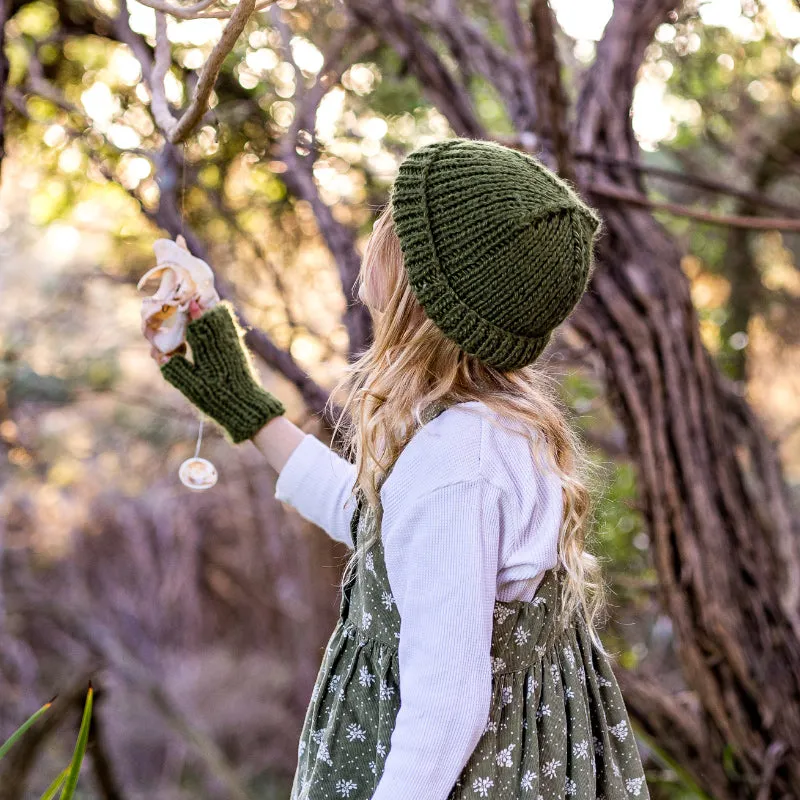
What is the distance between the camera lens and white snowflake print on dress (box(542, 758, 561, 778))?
110 centimetres

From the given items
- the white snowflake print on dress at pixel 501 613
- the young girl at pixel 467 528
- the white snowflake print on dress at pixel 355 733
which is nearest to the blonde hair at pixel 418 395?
the young girl at pixel 467 528

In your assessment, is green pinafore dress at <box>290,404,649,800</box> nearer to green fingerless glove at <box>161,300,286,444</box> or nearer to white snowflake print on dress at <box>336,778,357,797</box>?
white snowflake print on dress at <box>336,778,357,797</box>

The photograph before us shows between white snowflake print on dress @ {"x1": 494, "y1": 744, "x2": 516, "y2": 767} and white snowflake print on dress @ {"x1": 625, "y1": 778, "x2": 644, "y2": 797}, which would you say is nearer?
white snowflake print on dress @ {"x1": 494, "y1": 744, "x2": 516, "y2": 767}

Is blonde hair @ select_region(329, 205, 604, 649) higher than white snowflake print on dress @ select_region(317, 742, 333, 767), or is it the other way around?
blonde hair @ select_region(329, 205, 604, 649)

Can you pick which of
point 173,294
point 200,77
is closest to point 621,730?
point 173,294

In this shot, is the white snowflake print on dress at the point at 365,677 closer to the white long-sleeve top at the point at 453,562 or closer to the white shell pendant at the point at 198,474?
the white long-sleeve top at the point at 453,562

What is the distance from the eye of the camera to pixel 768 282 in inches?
160

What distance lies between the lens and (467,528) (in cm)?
100

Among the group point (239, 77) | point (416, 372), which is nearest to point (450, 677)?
point (416, 372)

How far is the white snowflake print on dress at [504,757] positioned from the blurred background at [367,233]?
1.99 feet

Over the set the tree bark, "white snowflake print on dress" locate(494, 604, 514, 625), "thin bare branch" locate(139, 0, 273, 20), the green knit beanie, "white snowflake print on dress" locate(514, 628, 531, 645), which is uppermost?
"thin bare branch" locate(139, 0, 273, 20)

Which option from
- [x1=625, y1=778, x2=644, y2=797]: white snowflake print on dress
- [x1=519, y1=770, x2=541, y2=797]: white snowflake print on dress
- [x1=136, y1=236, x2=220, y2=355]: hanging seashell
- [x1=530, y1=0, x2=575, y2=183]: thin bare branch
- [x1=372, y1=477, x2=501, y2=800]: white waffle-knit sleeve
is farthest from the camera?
[x1=530, y1=0, x2=575, y2=183]: thin bare branch

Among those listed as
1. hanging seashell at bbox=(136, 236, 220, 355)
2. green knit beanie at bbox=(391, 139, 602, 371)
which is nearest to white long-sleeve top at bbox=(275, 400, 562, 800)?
green knit beanie at bbox=(391, 139, 602, 371)

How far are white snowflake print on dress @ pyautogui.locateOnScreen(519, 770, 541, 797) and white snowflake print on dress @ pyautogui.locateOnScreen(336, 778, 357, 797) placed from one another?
213 millimetres
